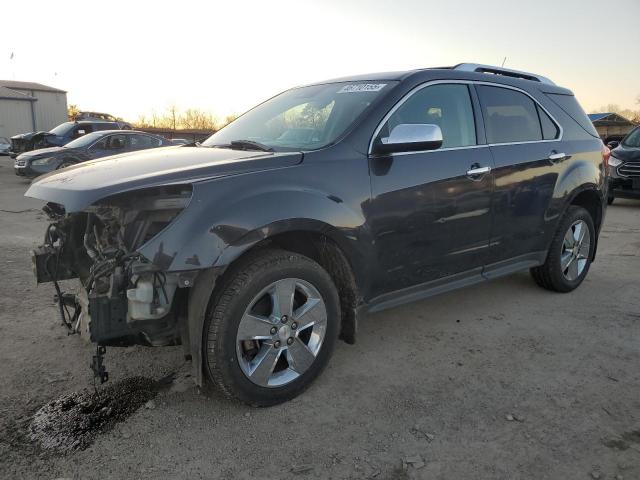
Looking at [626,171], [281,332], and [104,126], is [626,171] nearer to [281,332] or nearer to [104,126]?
[281,332]

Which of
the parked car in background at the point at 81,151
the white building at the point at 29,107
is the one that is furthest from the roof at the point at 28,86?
the parked car in background at the point at 81,151

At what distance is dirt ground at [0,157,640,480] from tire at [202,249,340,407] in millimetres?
165

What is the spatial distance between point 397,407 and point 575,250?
9.64 ft

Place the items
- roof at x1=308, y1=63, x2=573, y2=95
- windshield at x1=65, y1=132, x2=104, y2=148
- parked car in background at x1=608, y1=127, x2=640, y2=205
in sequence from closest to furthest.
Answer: roof at x1=308, y1=63, x2=573, y2=95 < parked car in background at x1=608, y1=127, x2=640, y2=205 < windshield at x1=65, y1=132, x2=104, y2=148

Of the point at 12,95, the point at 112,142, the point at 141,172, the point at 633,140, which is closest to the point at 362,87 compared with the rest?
the point at 141,172

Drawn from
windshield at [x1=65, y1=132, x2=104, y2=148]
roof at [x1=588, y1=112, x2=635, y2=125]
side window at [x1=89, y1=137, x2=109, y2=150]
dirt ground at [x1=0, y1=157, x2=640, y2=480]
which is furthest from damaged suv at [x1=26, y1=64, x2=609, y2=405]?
roof at [x1=588, y1=112, x2=635, y2=125]

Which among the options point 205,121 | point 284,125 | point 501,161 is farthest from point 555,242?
point 205,121

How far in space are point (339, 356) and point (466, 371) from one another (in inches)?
33.2

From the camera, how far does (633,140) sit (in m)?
11.0

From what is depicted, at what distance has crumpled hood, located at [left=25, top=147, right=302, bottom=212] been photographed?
96.6 inches

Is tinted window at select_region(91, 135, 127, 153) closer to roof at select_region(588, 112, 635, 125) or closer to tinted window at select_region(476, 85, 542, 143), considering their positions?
tinted window at select_region(476, 85, 542, 143)

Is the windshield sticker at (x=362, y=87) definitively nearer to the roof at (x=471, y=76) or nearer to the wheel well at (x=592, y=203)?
the roof at (x=471, y=76)

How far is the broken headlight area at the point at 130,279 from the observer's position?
242cm

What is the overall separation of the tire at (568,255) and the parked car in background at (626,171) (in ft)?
20.6
